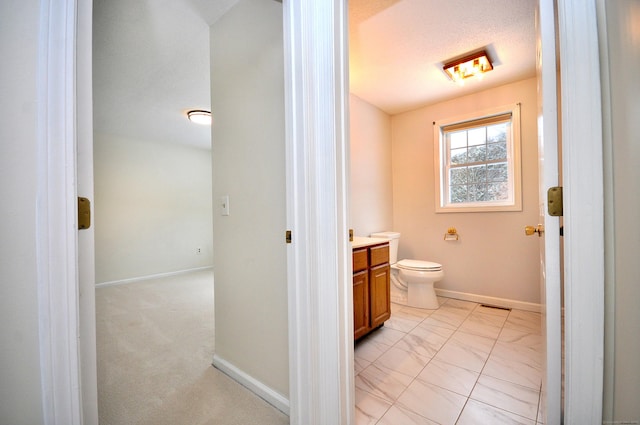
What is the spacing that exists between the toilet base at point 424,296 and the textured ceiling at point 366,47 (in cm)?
221

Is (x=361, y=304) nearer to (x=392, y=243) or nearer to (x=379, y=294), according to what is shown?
(x=379, y=294)

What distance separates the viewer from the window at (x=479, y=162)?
2.81m

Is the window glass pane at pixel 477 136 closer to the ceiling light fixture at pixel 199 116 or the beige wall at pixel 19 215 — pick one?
the ceiling light fixture at pixel 199 116

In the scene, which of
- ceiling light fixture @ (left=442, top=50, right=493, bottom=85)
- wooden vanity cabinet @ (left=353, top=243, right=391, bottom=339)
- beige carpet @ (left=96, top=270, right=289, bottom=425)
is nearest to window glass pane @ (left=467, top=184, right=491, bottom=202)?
ceiling light fixture @ (left=442, top=50, right=493, bottom=85)

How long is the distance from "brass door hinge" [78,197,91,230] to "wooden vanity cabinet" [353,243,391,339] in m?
1.59

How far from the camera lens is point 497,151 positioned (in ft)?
9.68

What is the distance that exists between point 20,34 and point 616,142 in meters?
1.40

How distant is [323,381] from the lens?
41.9 inches

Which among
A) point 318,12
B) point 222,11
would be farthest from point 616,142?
point 222,11

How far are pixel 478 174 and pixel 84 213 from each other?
352 cm

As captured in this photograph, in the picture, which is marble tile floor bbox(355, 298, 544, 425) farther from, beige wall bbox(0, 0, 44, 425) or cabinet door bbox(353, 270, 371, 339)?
beige wall bbox(0, 0, 44, 425)

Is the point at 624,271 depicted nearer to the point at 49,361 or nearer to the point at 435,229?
the point at 49,361

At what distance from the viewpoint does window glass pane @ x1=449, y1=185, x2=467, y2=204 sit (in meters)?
3.15

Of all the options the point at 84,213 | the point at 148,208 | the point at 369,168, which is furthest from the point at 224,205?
the point at 148,208
